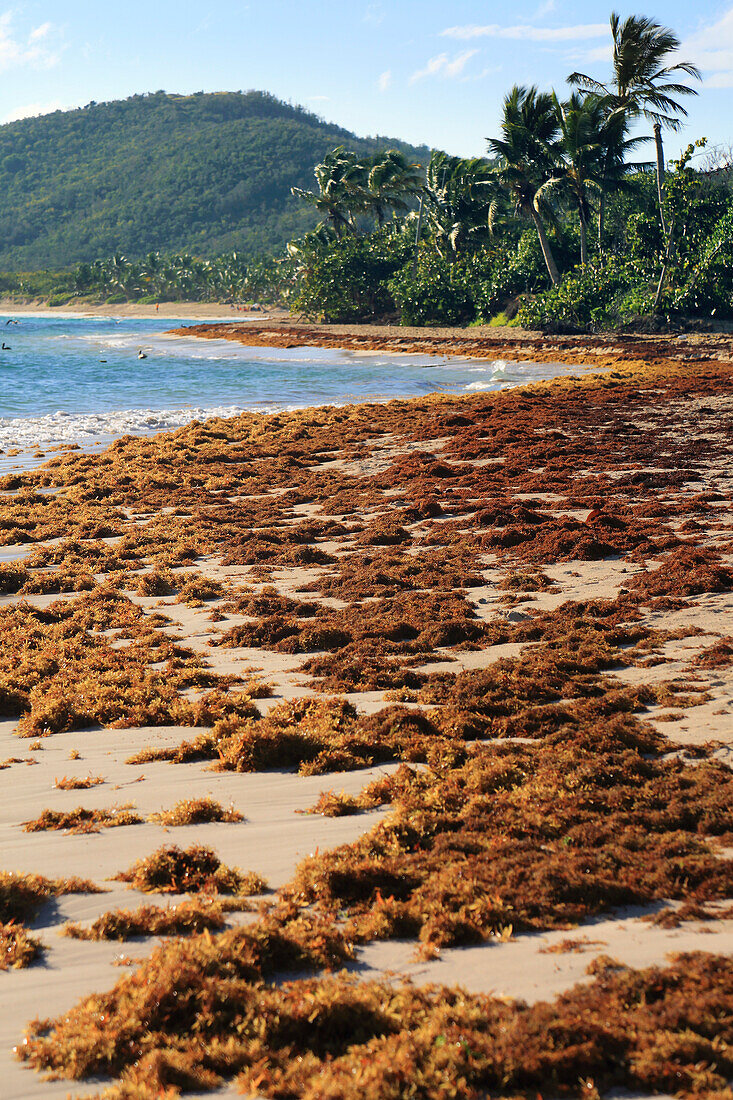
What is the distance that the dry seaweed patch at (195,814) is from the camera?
606 cm

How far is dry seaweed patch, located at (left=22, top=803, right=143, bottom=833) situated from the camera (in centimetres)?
600

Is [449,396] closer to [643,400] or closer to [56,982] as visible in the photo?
[643,400]

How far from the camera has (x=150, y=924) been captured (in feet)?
15.5

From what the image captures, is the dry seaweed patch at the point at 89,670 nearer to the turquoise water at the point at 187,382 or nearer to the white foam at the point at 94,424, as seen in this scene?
the white foam at the point at 94,424

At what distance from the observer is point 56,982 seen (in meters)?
4.28

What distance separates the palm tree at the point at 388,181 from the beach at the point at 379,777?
2478 inches

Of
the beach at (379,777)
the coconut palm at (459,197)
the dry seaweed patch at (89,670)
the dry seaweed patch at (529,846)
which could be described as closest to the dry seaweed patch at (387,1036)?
the beach at (379,777)

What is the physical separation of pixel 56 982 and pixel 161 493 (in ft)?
51.6

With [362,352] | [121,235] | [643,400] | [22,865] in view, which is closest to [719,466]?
[643,400]

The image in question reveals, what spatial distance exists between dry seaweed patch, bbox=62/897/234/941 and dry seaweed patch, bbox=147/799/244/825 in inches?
49.1

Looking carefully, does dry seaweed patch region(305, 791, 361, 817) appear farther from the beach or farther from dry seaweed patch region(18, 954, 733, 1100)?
dry seaweed patch region(18, 954, 733, 1100)

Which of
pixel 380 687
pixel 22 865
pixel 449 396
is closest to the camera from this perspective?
pixel 22 865

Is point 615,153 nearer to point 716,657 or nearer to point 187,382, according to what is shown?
point 187,382

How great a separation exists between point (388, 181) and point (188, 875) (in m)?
76.3
